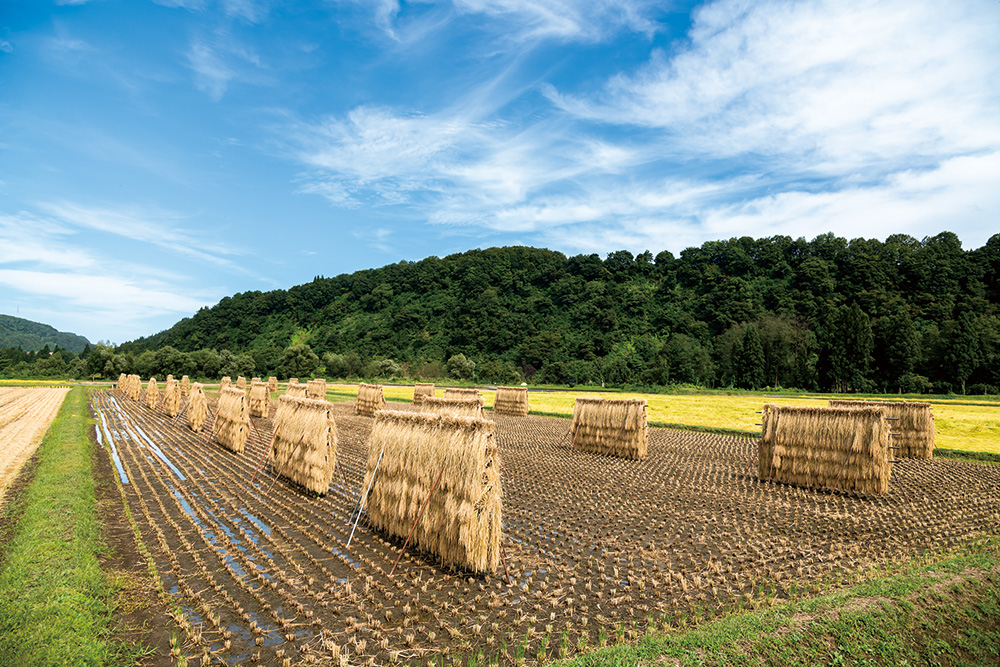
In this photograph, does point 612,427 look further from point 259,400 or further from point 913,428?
point 259,400

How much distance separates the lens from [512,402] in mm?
36625

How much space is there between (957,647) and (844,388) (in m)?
62.7

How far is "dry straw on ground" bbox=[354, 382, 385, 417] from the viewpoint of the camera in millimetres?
33562

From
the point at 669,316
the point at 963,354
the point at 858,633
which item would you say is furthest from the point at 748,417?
the point at 669,316

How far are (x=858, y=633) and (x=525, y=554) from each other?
190 inches

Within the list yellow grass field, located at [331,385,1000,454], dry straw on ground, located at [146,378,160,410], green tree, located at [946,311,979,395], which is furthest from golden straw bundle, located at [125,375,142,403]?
green tree, located at [946,311,979,395]

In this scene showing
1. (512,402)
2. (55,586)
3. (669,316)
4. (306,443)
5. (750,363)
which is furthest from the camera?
(669,316)

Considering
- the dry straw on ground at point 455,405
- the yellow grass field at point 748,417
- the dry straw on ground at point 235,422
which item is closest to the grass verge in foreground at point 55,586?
the dry straw on ground at point 235,422

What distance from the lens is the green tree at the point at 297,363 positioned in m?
86.2

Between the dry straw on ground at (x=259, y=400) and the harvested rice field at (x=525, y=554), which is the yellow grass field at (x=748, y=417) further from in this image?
the dry straw on ground at (x=259, y=400)

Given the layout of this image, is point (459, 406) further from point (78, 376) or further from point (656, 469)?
point (78, 376)

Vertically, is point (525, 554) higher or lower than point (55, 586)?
lower

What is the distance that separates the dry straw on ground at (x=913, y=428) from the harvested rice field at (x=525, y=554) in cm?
289

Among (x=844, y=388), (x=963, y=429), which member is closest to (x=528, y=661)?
(x=963, y=429)
